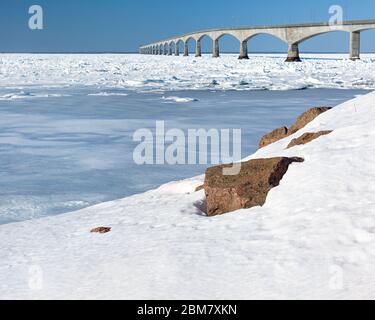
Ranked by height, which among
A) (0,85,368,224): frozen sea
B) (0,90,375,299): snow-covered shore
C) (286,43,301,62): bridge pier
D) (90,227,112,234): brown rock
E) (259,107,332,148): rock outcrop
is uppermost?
(286,43,301,62): bridge pier

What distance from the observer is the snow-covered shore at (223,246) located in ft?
10.4

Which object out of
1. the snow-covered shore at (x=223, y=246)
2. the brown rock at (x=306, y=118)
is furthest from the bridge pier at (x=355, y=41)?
the snow-covered shore at (x=223, y=246)

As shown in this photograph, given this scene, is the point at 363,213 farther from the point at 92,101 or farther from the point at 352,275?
the point at 92,101

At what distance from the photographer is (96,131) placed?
11.2 meters

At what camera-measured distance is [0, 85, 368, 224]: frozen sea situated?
6.56 m

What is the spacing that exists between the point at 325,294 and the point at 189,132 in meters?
8.26

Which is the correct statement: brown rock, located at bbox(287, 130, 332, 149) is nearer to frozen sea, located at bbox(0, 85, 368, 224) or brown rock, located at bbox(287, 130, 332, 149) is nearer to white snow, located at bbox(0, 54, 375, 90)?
frozen sea, located at bbox(0, 85, 368, 224)

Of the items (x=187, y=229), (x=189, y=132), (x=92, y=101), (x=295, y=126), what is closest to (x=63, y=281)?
(x=187, y=229)

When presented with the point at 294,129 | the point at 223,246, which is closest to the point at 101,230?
the point at 223,246

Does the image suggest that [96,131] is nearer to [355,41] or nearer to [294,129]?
[294,129]

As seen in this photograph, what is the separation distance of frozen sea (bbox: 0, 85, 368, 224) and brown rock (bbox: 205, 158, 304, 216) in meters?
1.72

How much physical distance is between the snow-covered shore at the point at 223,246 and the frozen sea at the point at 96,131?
125 centimetres

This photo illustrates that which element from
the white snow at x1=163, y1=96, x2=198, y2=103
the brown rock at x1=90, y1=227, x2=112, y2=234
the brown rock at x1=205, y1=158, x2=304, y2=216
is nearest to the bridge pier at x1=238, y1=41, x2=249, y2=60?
the white snow at x1=163, y1=96, x2=198, y2=103

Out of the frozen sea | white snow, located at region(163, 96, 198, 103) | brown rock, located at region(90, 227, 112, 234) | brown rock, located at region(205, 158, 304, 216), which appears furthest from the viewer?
white snow, located at region(163, 96, 198, 103)
